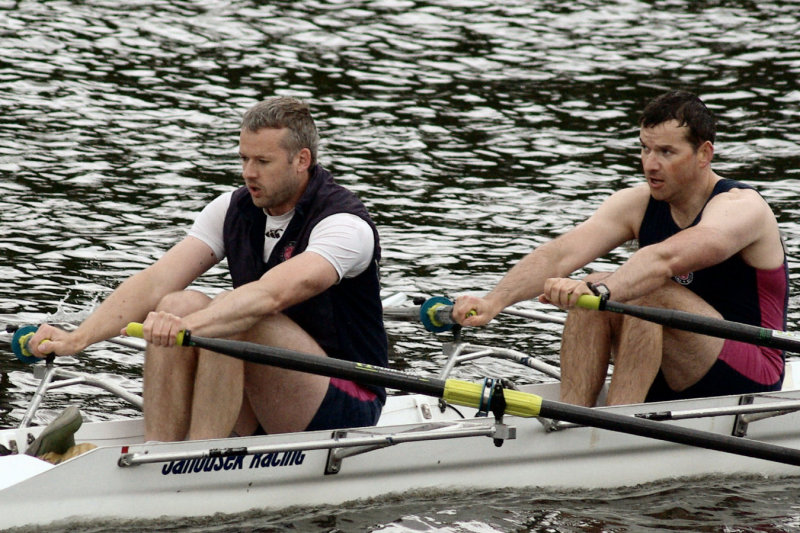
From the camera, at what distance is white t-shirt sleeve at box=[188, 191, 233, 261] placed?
670 cm

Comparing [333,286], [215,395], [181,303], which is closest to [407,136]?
[333,286]

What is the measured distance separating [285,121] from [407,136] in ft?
26.9

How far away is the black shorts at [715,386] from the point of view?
7031 millimetres

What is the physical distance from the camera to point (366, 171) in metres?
13.5

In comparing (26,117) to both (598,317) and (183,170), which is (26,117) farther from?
(598,317)

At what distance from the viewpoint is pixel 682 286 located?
23.0 feet

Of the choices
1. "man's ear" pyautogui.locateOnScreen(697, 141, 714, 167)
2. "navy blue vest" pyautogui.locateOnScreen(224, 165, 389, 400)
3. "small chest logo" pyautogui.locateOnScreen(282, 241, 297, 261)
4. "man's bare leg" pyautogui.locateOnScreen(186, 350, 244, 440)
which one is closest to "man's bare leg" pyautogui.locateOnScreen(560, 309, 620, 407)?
"man's ear" pyautogui.locateOnScreen(697, 141, 714, 167)

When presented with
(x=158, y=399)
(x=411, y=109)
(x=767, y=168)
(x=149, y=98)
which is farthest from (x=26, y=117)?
(x=158, y=399)

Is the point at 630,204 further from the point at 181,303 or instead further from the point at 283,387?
the point at 181,303

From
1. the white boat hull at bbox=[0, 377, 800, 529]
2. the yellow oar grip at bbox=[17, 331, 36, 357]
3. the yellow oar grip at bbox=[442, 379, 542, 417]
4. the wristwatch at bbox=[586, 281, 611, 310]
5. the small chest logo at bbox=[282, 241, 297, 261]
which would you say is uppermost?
the small chest logo at bbox=[282, 241, 297, 261]

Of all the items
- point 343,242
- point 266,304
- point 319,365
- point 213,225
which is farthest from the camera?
point 213,225

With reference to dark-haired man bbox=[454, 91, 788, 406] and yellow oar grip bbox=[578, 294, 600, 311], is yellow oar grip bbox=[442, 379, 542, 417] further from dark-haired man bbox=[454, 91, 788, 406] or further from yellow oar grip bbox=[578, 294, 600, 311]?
dark-haired man bbox=[454, 91, 788, 406]

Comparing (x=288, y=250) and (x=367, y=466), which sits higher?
(x=288, y=250)

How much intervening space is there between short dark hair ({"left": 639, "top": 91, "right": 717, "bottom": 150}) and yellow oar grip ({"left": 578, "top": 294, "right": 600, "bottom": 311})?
3.67ft
